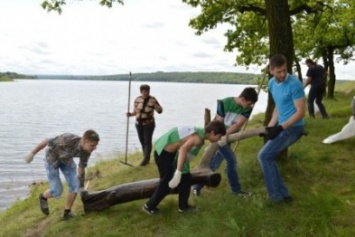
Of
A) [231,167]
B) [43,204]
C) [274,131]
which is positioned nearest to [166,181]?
[231,167]

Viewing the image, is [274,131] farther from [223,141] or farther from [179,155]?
[179,155]

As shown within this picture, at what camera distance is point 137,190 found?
843 centimetres

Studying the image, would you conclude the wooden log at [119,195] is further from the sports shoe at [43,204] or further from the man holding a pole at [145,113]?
the man holding a pole at [145,113]

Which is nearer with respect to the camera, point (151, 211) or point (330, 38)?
point (151, 211)

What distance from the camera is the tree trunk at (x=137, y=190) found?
794cm

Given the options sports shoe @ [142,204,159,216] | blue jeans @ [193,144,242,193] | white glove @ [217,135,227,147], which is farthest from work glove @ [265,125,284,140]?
sports shoe @ [142,204,159,216]

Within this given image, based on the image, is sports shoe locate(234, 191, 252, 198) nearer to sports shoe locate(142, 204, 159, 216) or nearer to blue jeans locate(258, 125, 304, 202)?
blue jeans locate(258, 125, 304, 202)

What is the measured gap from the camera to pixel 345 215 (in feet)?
21.5

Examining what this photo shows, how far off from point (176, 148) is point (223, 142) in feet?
2.87

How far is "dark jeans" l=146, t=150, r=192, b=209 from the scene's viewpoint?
740cm

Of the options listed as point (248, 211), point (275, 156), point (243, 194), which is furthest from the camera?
point (243, 194)

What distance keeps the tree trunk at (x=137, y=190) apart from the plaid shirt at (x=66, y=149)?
74 centimetres

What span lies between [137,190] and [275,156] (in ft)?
Result: 8.78

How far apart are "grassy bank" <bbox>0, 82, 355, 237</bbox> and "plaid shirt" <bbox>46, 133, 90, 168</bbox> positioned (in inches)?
44.1
